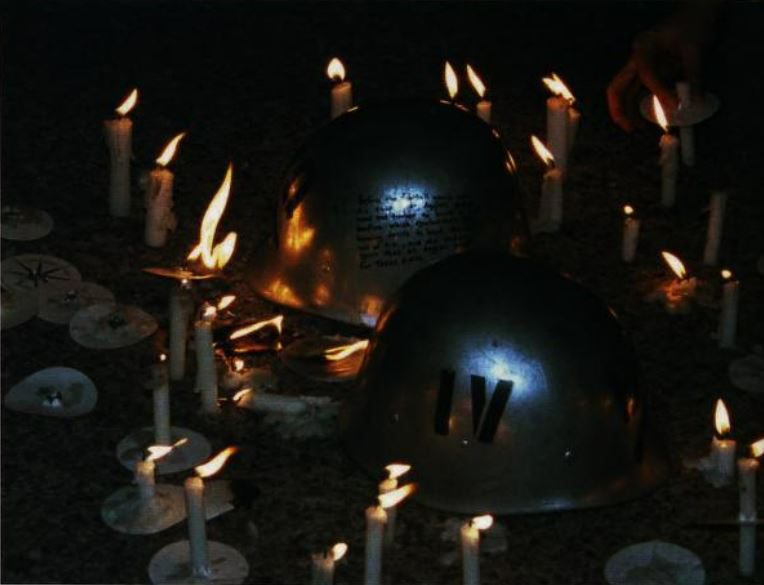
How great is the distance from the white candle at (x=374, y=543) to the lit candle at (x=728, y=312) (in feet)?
5.23

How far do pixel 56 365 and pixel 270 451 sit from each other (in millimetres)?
755

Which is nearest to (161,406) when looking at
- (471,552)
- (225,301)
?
(225,301)

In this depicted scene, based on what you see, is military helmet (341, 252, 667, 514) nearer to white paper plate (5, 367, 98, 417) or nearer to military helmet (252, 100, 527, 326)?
military helmet (252, 100, 527, 326)

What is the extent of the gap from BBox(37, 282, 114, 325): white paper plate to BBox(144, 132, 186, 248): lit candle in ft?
1.13

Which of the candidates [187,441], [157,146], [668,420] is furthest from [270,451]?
[157,146]

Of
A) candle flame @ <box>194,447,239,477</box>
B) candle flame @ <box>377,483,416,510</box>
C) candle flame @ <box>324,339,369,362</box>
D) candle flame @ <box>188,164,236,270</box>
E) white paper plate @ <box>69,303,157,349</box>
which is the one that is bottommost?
candle flame @ <box>377,483,416,510</box>

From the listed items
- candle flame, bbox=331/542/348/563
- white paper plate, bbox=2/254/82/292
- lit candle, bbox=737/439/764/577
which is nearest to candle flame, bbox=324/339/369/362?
white paper plate, bbox=2/254/82/292

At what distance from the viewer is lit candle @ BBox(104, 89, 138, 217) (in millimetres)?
6098

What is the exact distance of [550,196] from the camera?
6.23 meters

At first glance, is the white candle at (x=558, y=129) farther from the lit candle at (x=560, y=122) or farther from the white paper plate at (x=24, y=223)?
the white paper plate at (x=24, y=223)

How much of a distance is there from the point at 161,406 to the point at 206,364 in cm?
28

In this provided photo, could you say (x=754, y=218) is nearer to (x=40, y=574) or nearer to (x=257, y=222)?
(x=257, y=222)

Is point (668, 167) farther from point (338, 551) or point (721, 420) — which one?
point (338, 551)

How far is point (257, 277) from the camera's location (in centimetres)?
579
